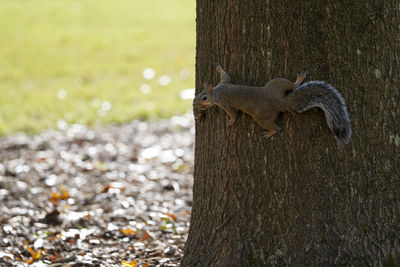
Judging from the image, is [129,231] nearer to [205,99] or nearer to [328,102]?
[205,99]

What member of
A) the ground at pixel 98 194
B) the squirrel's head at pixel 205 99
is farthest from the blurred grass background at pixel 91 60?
the squirrel's head at pixel 205 99

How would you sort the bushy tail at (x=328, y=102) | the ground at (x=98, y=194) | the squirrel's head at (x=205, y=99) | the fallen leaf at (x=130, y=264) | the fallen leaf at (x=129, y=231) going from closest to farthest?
the bushy tail at (x=328, y=102) < the squirrel's head at (x=205, y=99) < the fallen leaf at (x=130, y=264) < the ground at (x=98, y=194) < the fallen leaf at (x=129, y=231)

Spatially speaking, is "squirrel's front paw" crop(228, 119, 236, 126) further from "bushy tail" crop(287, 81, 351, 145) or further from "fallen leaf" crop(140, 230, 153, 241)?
"fallen leaf" crop(140, 230, 153, 241)

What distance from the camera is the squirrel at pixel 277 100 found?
8.59ft

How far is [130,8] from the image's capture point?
15.7 meters

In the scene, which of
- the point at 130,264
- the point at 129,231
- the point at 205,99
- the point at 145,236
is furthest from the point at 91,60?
the point at 205,99

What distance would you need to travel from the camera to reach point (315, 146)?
8.84 ft

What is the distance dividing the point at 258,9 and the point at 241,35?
0.16 metres

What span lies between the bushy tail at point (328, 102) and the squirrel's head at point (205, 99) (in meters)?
0.43

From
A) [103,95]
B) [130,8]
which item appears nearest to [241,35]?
[103,95]

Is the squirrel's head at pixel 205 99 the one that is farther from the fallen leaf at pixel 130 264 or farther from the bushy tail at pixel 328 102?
the fallen leaf at pixel 130 264

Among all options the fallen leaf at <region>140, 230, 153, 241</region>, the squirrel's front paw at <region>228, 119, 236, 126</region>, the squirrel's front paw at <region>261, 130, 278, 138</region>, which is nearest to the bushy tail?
the squirrel's front paw at <region>261, 130, 278, 138</region>

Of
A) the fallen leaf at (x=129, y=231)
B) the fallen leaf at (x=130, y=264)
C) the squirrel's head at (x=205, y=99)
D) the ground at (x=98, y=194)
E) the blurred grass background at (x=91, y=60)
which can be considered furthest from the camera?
the blurred grass background at (x=91, y=60)

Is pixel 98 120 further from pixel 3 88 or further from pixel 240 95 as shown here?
pixel 240 95
